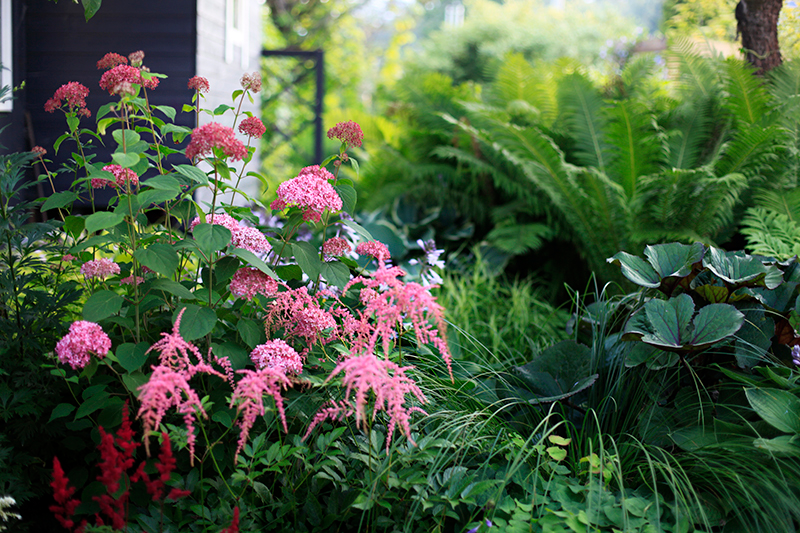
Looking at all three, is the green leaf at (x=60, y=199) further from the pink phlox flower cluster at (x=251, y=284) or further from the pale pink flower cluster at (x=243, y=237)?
the pink phlox flower cluster at (x=251, y=284)

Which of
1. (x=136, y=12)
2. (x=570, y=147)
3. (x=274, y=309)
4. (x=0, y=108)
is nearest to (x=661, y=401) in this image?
(x=274, y=309)

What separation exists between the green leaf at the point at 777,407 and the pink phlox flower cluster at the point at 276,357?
1.01 m

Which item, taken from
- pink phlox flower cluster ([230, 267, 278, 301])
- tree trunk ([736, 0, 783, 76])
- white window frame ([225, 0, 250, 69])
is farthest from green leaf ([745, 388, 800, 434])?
white window frame ([225, 0, 250, 69])

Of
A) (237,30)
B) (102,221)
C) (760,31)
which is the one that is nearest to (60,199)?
(102,221)

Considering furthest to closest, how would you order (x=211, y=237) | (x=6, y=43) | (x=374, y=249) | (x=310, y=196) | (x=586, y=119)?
(x=586, y=119) → (x=6, y=43) → (x=374, y=249) → (x=310, y=196) → (x=211, y=237)

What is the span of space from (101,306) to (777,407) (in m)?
1.47

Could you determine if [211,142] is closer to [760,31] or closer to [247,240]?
[247,240]

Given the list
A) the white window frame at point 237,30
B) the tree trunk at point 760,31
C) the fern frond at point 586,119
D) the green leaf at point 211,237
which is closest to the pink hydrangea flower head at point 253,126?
the green leaf at point 211,237

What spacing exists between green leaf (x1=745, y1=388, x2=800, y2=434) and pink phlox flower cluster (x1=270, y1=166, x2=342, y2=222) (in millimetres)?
1037

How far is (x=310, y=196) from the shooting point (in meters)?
1.13

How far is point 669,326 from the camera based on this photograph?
1337 millimetres

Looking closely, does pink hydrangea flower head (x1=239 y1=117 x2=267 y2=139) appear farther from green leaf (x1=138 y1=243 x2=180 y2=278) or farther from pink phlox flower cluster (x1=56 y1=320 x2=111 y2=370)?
pink phlox flower cluster (x1=56 y1=320 x2=111 y2=370)

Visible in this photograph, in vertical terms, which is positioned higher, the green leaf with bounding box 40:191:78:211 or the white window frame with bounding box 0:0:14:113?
the white window frame with bounding box 0:0:14:113

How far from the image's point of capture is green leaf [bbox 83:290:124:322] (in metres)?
1.03
